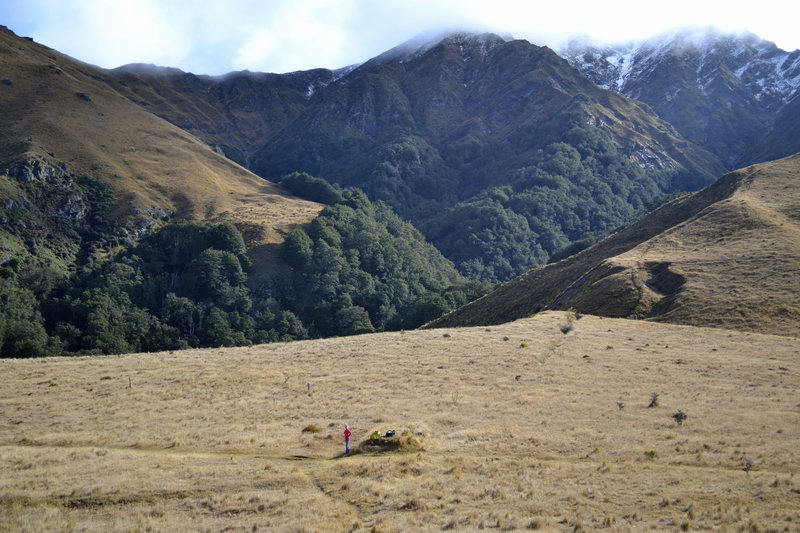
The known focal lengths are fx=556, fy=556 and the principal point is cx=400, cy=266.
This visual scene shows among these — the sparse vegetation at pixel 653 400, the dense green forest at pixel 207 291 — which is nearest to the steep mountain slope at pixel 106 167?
the dense green forest at pixel 207 291

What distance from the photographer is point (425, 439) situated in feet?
81.4

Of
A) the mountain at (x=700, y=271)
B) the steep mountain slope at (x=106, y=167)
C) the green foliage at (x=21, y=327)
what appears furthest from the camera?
the steep mountain slope at (x=106, y=167)

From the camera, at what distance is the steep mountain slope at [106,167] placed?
13038 centimetres

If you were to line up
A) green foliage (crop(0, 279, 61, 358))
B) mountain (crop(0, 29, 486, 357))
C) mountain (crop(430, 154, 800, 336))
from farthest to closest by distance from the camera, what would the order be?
mountain (crop(0, 29, 486, 357)) → green foliage (crop(0, 279, 61, 358)) → mountain (crop(430, 154, 800, 336))

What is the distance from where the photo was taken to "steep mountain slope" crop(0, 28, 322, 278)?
13038cm

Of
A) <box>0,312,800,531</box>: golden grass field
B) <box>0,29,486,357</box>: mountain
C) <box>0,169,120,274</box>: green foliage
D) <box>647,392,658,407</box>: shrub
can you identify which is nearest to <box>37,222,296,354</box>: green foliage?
<box>0,29,486,357</box>: mountain

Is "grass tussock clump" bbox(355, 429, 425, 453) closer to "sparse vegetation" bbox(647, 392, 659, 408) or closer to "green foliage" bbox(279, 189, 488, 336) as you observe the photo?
"sparse vegetation" bbox(647, 392, 659, 408)

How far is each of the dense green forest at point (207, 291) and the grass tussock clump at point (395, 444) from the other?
68993 millimetres

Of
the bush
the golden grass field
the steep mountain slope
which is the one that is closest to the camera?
the golden grass field

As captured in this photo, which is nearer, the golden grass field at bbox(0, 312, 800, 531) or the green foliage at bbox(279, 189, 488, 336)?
the golden grass field at bbox(0, 312, 800, 531)

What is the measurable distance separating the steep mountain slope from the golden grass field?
9767cm

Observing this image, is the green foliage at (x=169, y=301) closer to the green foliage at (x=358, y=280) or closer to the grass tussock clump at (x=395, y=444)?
the green foliage at (x=358, y=280)

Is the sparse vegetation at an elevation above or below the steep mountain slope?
below

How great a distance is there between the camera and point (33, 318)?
91625mm
